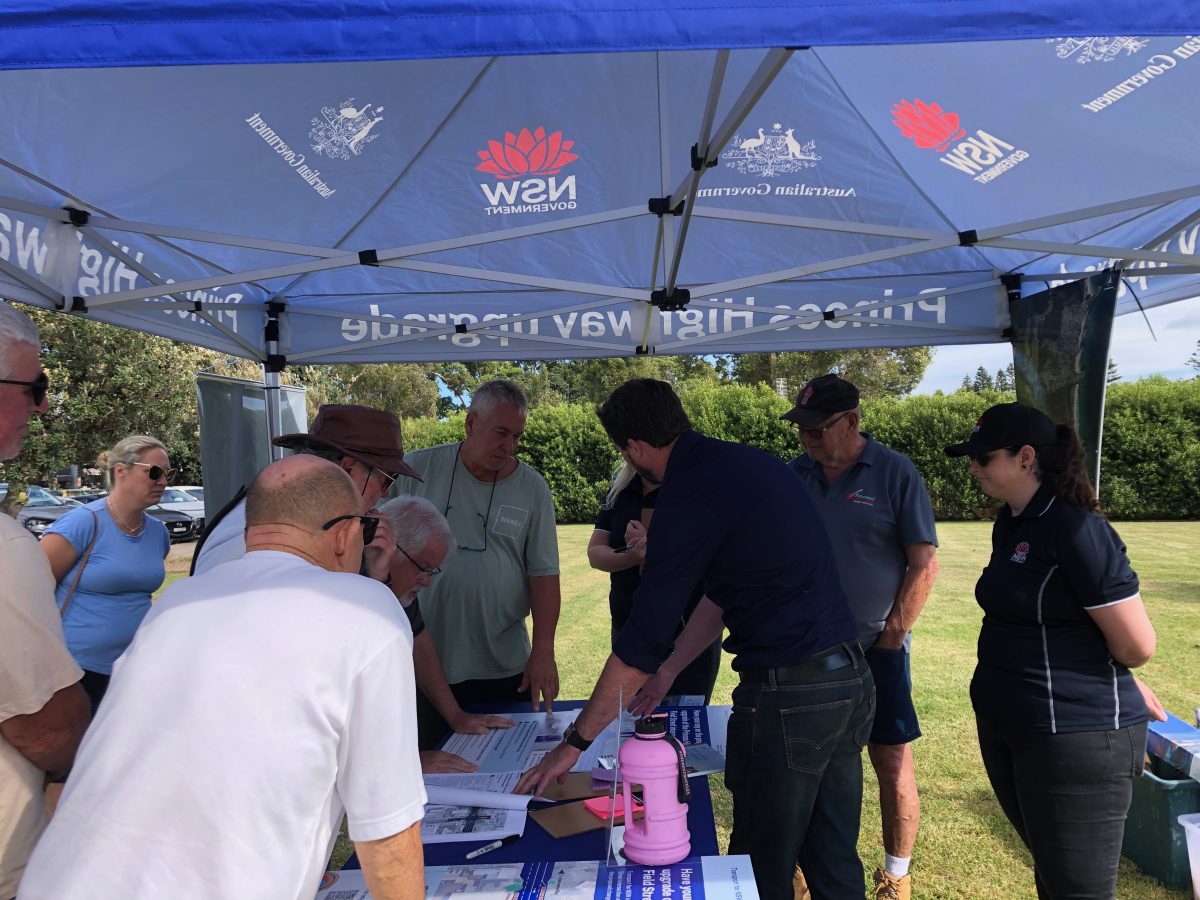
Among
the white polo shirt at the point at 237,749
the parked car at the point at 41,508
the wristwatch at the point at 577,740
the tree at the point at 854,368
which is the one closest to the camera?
the white polo shirt at the point at 237,749

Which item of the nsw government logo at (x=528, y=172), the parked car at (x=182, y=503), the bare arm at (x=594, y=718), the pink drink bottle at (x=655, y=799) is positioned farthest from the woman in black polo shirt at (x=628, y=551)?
the parked car at (x=182, y=503)

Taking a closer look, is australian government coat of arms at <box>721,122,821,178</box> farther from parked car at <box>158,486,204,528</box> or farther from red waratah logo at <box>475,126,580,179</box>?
parked car at <box>158,486,204,528</box>

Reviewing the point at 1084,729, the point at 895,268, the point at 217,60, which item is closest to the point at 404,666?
the point at 217,60

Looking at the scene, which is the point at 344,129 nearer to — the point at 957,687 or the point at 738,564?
the point at 738,564

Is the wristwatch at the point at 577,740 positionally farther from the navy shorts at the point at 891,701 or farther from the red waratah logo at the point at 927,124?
the red waratah logo at the point at 927,124

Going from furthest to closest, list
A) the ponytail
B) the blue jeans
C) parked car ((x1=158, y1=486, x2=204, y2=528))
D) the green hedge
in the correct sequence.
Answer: parked car ((x1=158, y1=486, x2=204, y2=528)) → the green hedge → the ponytail → the blue jeans

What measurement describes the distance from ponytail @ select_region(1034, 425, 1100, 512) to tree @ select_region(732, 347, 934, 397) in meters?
22.4

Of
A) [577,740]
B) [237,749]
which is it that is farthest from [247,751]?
[577,740]

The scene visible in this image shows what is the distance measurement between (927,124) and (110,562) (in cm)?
356

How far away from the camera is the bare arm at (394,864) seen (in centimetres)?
111

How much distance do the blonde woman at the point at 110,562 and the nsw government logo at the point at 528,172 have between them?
1.93 metres

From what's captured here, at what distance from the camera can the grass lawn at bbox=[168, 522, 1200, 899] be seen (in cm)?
316

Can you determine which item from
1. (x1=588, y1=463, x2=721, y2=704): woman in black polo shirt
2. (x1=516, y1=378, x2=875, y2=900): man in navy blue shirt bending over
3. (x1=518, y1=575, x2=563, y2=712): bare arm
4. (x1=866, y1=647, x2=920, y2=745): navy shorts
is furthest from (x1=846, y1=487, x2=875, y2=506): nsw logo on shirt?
(x1=518, y1=575, x2=563, y2=712): bare arm

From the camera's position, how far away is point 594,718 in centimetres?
181
